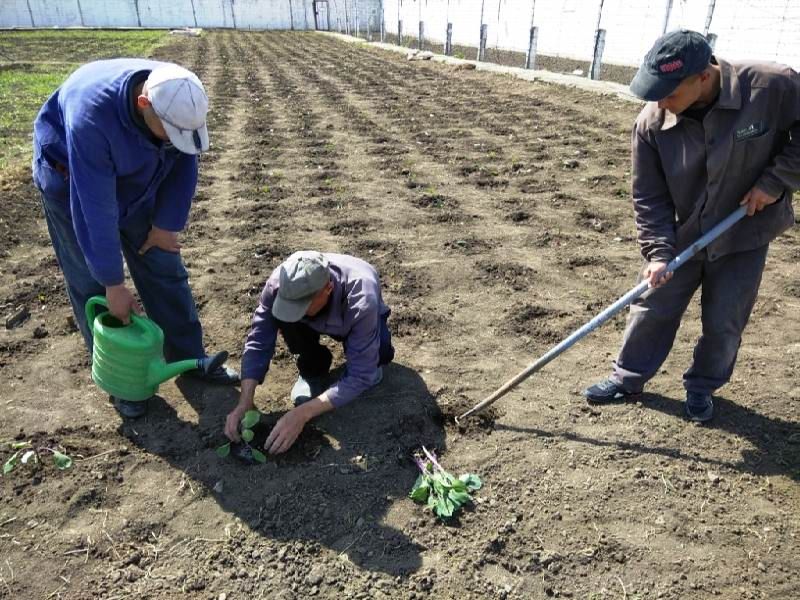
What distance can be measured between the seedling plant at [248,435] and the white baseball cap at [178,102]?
119 centimetres

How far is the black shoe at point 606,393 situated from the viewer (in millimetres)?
3168

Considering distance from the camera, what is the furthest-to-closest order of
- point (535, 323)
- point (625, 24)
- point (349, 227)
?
point (625, 24), point (349, 227), point (535, 323)

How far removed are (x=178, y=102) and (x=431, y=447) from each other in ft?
6.15

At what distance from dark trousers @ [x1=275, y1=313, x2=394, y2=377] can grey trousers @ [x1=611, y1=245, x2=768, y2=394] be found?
4.00 ft

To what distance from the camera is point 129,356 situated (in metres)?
2.77

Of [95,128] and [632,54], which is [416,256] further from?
[632,54]

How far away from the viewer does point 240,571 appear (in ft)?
7.70

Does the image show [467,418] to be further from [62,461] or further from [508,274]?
[62,461]

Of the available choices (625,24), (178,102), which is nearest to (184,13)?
(625,24)

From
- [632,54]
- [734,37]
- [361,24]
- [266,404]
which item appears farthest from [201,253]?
[361,24]

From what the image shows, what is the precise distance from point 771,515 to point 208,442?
2.52 metres

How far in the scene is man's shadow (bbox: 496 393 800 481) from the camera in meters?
2.77

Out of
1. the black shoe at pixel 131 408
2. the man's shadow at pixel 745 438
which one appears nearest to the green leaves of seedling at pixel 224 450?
the black shoe at pixel 131 408

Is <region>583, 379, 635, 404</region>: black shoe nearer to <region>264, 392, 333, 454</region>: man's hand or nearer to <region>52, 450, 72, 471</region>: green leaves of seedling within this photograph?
<region>264, 392, 333, 454</region>: man's hand
